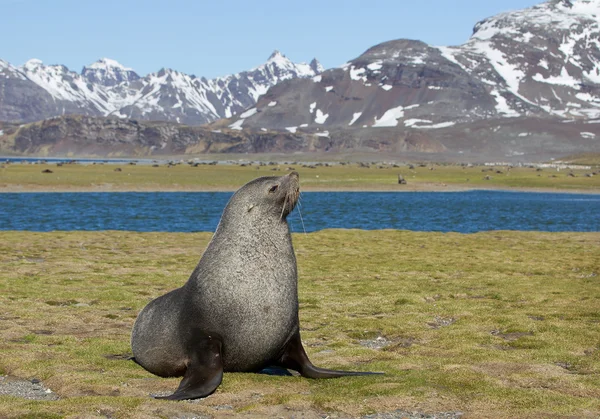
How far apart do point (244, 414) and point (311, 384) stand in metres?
1.74

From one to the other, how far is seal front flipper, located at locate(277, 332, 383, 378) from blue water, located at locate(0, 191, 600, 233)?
1316 inches

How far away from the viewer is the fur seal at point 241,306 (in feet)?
36.0

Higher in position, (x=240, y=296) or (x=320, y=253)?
(x=240, y=296)

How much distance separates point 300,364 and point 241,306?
4.22 ft

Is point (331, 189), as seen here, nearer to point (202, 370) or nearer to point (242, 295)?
point (242, 295)

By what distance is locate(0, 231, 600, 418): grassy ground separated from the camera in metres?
9.82

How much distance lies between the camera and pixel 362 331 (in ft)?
49.4

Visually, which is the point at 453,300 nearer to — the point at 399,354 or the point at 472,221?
→ the point at 399,354

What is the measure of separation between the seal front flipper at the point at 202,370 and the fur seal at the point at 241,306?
0.05 ft

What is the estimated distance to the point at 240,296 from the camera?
11000 millimetres

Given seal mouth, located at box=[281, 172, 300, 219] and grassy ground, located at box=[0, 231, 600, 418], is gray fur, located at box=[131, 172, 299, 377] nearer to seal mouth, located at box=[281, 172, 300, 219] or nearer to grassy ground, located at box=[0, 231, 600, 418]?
seal mouth, located at box=[281, 172, 300, 219]

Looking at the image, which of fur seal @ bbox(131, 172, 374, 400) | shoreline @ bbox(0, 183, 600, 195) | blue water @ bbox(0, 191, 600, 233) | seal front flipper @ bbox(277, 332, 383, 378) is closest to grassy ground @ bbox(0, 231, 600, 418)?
seal front flipper @ bbox(277, 332, 383, 378)

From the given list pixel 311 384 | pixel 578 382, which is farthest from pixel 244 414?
pixel 578 382

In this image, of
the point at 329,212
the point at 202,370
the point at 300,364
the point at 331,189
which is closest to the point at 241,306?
the point at 202,370
